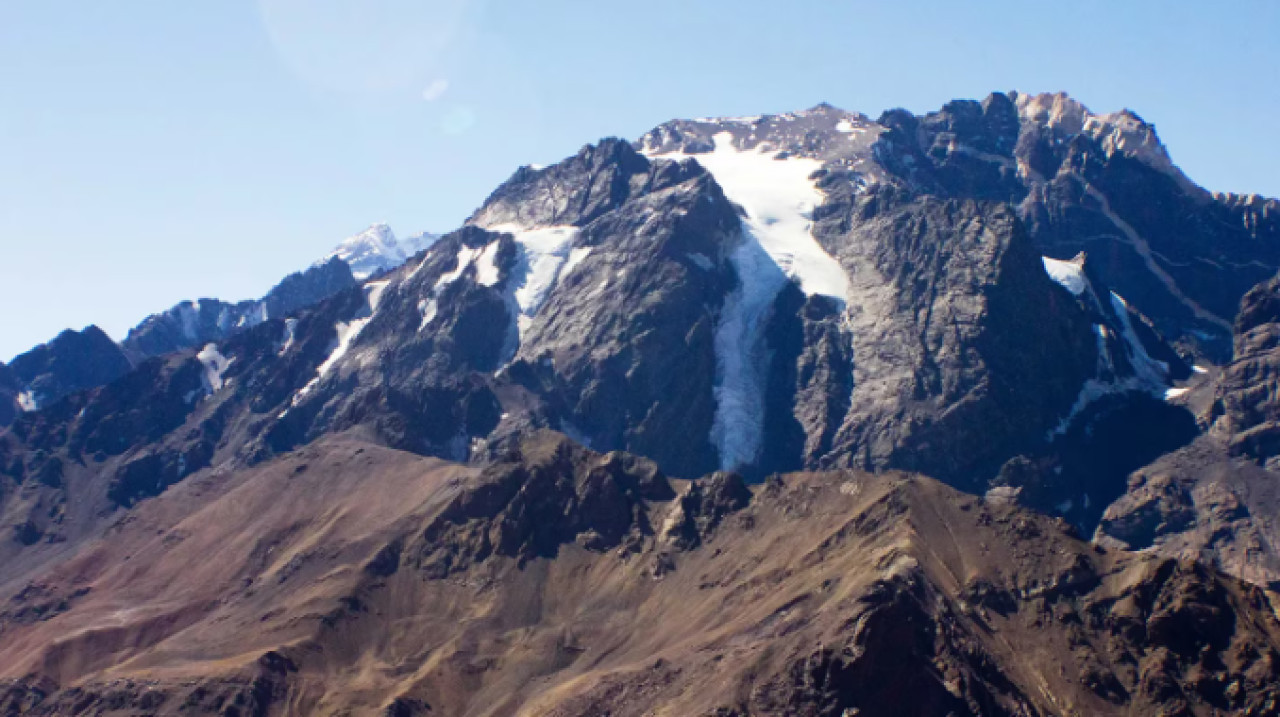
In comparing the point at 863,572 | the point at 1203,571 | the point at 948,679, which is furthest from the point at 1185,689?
the point at 863,572

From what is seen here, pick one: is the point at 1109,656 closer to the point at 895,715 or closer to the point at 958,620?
the point at 958,620

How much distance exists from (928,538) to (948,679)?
133 ft

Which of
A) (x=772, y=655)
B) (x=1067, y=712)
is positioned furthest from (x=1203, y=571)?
(x=772, y=655)

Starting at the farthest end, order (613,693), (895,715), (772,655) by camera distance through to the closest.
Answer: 1. (613,693)
2. (772,655)
3. (895,715)

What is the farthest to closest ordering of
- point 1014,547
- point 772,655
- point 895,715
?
point 1014,547 → point 772,655 → point 895,715

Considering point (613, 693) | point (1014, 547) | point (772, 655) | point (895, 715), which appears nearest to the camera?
point (895, 715)

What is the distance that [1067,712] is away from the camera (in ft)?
541

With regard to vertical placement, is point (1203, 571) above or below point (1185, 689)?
above

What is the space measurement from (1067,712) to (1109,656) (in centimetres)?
1351

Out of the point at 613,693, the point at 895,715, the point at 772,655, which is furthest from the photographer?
the point at 613,693

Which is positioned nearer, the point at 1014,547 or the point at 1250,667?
the point at 1250,667

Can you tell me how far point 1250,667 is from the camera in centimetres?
16512

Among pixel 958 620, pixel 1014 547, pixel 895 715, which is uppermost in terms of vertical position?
pixel 1014 547

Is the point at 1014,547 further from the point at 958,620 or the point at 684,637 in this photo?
the point at 684,637
